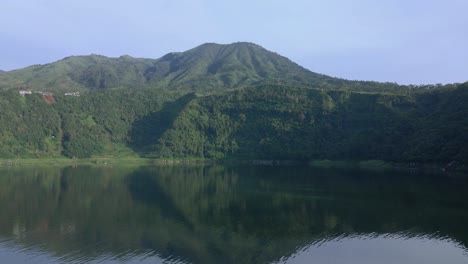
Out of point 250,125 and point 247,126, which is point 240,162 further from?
point 250,125

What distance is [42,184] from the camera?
84.2m

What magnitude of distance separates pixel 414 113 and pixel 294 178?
222ft

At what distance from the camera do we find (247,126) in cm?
17850

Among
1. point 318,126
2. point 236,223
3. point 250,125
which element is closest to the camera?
point 236,223

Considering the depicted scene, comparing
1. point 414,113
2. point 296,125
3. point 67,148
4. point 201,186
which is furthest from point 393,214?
point 67,148

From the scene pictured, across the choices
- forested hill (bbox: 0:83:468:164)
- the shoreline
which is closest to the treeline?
forested hill (bbox: 0:83:468:164)

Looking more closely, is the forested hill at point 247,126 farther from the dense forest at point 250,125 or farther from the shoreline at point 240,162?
the shoreline at point 240,162

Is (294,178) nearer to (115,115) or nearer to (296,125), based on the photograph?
(296,125)

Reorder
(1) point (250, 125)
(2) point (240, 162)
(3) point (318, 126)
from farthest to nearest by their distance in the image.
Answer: (1) point (250, 125) < (3) point (318, 126) < (2) point (240, 162)

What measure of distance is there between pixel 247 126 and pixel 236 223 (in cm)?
13027

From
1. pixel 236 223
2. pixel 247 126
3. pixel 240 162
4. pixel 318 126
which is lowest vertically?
pixel 240 162

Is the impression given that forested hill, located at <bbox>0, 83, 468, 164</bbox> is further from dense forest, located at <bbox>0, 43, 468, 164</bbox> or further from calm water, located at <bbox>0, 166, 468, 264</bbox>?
calm water, located at <bbox>0, 166, 468, 264</bbox>

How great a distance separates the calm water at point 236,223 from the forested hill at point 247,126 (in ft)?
195

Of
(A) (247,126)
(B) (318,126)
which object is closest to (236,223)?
(B) (318,126)
